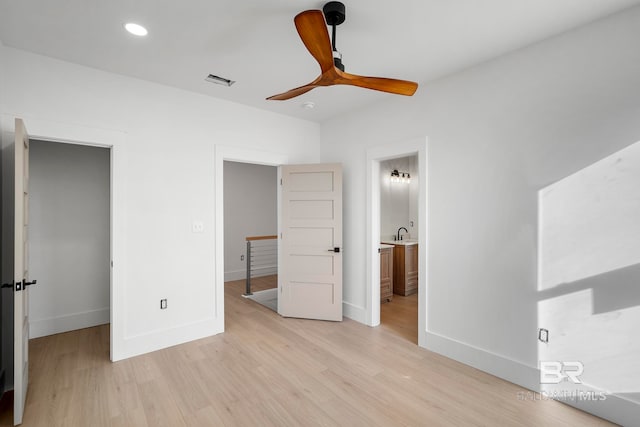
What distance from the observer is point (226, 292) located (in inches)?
213

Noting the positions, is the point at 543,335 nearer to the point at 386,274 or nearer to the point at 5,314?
the point at 386,274

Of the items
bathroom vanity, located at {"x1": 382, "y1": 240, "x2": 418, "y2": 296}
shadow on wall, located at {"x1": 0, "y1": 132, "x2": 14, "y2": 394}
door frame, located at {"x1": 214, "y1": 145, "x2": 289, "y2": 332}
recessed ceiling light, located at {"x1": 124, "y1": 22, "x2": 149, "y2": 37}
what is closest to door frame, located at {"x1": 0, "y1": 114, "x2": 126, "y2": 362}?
shadow on wall, located at {"x1": 0, "y1": 132, "x2": 14, "y2": 394}

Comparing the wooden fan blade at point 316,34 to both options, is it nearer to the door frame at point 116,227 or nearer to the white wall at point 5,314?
the door frame at point 116,227

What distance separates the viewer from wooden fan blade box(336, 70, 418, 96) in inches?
79.4

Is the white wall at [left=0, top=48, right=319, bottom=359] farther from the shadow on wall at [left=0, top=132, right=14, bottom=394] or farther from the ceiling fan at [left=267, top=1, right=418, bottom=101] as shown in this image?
the ceiling fan at [left=267, top=1, right=418, bottom=101]

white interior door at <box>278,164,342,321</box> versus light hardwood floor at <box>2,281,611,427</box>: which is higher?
white interior door at <box>278,164,342,321</box>

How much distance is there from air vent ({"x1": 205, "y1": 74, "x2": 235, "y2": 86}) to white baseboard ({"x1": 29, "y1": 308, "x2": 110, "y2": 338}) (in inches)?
126

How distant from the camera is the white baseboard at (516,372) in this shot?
6.63 feet

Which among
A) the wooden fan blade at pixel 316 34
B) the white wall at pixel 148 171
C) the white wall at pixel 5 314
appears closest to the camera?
the wooden fan blade at pixel 316 34

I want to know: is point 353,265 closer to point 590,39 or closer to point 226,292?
point 226,292

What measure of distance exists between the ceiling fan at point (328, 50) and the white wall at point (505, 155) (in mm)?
1071

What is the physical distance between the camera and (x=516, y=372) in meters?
2.53

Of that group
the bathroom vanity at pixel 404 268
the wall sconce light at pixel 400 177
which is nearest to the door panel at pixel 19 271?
the bathroom vanity at pixel 404 268

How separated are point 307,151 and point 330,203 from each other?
98cm
